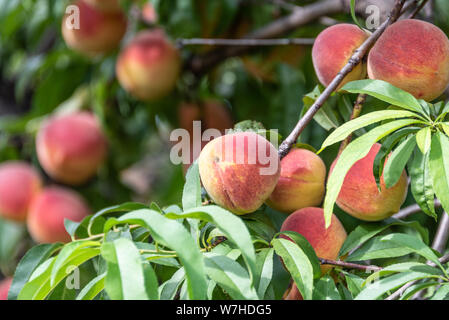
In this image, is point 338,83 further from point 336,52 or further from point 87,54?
point 87,54

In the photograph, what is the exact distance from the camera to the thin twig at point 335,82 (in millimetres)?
508

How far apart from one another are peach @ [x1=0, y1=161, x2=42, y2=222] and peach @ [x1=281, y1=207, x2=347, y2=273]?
3.42 feet

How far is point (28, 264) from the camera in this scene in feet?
1.73

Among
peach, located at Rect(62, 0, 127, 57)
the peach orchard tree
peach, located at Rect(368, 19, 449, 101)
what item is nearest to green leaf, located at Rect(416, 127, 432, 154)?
the peach orchard tree

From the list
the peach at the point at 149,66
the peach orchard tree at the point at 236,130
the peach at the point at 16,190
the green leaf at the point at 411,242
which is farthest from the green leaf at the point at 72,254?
the peach at the point at 16,190

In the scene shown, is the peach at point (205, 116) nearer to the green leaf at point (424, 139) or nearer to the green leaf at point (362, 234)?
the green leaf at point (362, 234)

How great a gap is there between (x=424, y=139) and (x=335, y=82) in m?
0.12

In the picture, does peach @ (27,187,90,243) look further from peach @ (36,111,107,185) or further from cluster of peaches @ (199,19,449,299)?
cluster of peaches @ (199,19,449,299)

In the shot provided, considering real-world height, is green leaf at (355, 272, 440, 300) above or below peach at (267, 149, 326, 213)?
below

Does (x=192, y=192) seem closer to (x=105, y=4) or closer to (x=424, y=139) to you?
(x=424, y=139)

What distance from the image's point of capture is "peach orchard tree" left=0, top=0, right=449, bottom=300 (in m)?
0.39

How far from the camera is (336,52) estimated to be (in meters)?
0.56

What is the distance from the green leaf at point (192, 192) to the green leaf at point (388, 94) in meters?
0.15
